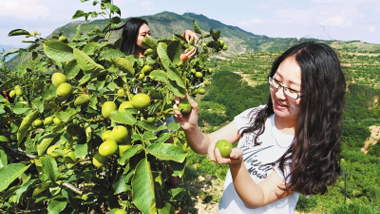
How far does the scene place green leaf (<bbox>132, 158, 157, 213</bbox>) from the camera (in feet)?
2.43

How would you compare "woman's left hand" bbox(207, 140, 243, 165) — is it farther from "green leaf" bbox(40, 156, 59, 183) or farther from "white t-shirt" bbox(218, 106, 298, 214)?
"green leaf" bbox(40, 156, 59, 183)

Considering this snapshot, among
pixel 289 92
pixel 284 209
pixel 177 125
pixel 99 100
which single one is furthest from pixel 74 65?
pixel 284 209

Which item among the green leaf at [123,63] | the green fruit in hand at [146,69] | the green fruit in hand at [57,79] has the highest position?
the green leaf at [123,63]

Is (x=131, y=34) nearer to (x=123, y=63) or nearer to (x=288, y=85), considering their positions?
(x=123, y=63)

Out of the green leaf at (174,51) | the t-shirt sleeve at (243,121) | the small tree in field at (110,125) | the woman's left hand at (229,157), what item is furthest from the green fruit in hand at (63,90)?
the t-shirt sleeve at (243,121)

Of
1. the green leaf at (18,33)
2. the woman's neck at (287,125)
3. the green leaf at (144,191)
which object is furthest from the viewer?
the woman's neck at (287,125)

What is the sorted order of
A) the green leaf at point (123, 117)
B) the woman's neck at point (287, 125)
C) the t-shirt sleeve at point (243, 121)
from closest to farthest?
the green leaf at point (123, 117)
the woman's neck at point (287, 125)
the t-shirt sleeve at point (243, 121)

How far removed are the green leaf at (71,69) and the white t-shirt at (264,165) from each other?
1029 millimetres

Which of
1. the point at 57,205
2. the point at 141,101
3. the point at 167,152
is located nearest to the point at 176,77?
the point at 141,101

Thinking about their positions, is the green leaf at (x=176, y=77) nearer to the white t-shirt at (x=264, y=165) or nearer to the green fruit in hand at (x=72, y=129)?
the green fruit in hand at (x=72, y=129)

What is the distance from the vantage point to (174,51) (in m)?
0.92

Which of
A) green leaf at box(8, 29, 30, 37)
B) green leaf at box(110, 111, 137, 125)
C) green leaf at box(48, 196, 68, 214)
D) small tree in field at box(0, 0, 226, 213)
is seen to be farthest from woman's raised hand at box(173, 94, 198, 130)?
green leaf at box(8, 29, 30, 37)

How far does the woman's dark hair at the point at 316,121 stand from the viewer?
4.00ft

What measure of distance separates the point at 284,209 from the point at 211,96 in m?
24.1
